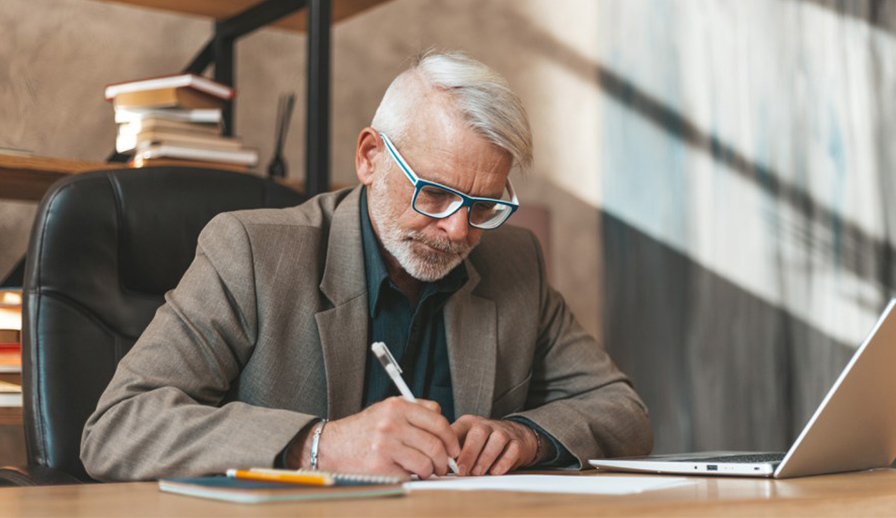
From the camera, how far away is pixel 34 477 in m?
1.47

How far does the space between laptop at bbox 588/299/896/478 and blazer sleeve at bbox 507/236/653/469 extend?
0.18 m

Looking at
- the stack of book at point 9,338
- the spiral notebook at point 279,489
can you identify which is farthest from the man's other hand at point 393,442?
the stack of book at point 9,338

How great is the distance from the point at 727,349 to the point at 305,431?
2.10 meters

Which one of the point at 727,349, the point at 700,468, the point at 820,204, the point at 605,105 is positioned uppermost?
the point at 605,105

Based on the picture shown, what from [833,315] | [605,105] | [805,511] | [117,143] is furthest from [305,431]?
[605,105]

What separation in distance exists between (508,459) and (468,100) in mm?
556

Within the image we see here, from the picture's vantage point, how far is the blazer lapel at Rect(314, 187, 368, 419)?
1554mm

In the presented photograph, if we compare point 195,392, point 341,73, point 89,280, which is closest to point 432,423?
point 195,392

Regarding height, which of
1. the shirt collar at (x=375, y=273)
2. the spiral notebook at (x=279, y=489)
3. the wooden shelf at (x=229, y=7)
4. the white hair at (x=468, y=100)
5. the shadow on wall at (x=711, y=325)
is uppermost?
the wooden shelf at (x=229, y=7)

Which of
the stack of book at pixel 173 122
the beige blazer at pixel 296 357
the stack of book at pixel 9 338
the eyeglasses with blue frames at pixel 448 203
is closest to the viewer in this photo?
the beige blazer at pixel 296 357

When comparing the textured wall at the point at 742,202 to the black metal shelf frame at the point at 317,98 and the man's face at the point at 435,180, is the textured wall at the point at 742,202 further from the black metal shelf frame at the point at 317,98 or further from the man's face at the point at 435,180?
the man's face at the point at 435,180

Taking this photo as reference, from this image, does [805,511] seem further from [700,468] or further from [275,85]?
[275,85]

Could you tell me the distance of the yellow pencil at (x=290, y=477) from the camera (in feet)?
2.93

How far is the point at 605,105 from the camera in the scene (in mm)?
3523
